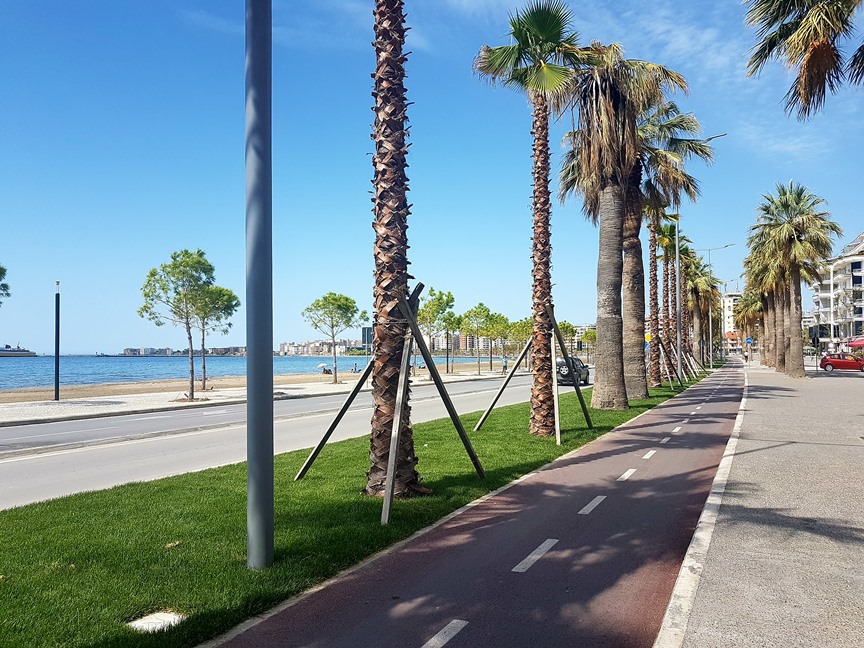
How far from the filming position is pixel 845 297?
98500 millimetres

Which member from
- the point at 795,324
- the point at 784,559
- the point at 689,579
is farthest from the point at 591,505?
the point at 795,324

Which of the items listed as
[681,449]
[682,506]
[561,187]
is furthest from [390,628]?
[561,187]

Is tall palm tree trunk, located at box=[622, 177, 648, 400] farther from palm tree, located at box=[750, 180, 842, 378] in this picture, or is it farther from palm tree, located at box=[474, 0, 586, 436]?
palm tree, located at box=[750, 180, 842, 378]

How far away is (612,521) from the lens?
7234 millimetres

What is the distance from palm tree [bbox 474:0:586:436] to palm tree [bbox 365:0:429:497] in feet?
20.4

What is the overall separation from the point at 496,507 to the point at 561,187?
2028 cm

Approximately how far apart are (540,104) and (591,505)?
10.3m

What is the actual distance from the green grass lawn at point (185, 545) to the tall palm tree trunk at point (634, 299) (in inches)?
594

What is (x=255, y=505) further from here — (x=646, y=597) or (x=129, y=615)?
(x=646, y=597)

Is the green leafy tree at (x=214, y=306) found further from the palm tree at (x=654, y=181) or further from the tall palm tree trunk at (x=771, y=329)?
the tall palm tree trunk at (x=771, y=329)

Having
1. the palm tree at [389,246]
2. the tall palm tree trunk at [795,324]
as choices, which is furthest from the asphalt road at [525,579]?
the tall palm tree trunk at [795,324]

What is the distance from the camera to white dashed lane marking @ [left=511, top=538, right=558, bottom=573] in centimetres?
565

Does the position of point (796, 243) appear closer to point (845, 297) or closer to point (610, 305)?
point (610, 305)

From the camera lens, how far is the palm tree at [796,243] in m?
39.6
